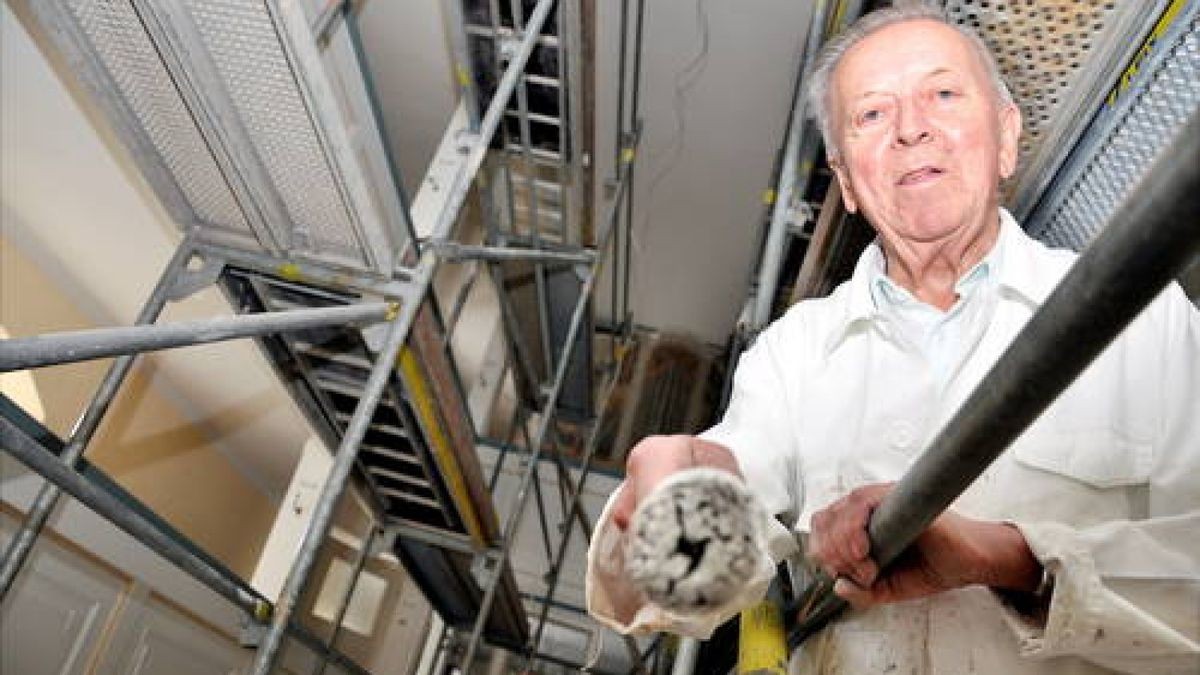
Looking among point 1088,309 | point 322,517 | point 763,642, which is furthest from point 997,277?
point 322,517

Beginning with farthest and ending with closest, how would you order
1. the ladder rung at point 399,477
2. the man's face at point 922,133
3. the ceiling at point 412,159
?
the ceiling at point 412,159
the ladder rung at point 399,477
the man's face at point 922,133

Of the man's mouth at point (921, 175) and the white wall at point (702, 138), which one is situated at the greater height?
the white wall at point (702, 138)

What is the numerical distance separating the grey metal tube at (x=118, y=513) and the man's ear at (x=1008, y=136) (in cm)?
191

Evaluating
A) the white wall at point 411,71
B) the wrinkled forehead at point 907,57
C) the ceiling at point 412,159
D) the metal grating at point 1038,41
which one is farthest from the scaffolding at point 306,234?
the metal grating at point 1038,41

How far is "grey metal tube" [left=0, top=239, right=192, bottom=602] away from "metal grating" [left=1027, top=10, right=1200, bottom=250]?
2.29m

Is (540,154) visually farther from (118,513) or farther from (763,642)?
(763,642)

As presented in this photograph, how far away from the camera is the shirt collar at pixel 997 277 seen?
1.09 meters

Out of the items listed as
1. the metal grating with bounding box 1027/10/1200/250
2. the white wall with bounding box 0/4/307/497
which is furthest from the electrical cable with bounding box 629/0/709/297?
the white wall with bounding box 0/4/307/497

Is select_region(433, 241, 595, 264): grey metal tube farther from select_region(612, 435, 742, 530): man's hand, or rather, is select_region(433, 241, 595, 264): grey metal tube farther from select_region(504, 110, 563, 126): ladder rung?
select_region(612, 435, 742, 530): man's hand

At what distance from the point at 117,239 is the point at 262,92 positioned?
9.30 feet

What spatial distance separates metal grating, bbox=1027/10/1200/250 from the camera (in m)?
1.22

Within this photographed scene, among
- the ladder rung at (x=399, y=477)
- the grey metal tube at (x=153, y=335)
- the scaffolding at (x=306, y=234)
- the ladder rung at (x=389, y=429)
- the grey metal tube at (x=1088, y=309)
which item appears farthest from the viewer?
the ladder rung at (x=399, y=477)

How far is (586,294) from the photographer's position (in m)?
3.37

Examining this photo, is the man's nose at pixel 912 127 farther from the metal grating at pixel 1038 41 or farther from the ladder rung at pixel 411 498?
the ladder rung at pixel 411 498
